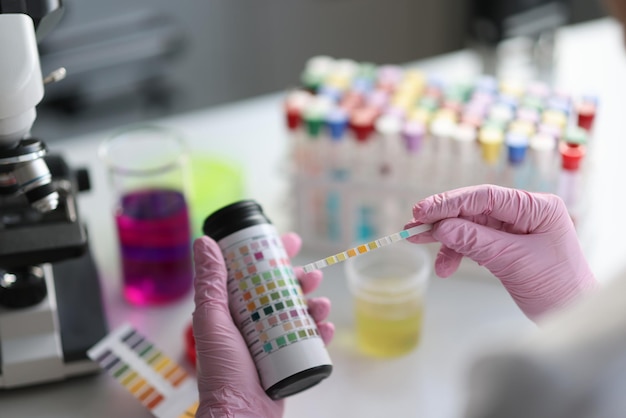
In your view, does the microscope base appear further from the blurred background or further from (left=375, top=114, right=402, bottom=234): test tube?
the blurred background

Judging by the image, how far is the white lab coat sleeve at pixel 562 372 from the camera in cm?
79

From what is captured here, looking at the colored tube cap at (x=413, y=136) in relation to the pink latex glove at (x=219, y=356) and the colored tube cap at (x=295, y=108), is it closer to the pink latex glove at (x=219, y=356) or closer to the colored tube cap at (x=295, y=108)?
the colored tube cap at (x=295, y=108)

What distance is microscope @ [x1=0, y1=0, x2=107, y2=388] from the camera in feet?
3.33

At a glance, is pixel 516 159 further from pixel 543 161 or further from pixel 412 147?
pixel 412 147

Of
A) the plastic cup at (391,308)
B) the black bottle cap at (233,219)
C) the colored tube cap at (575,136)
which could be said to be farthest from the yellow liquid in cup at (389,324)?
the colored tube cap at (575,136)

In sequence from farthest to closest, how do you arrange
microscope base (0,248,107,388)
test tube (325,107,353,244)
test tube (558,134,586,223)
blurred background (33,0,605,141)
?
blurred background (33,0,605,141), test tube (325,107,353,244), test tube (558,134,586,223), microscope base (0,248,107,388)

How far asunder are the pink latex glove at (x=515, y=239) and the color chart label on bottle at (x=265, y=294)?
0.62 feet

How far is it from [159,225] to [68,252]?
211mm

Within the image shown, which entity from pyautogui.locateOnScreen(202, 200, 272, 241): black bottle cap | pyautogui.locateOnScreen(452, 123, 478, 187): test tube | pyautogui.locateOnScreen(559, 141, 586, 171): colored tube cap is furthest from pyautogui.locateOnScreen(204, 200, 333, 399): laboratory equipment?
pyautogui.locateOnScreen(559, 141, 586, 171): colored tube cap

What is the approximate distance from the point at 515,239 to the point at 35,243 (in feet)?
2.35

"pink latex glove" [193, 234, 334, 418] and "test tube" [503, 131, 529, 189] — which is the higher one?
"test tube" [503, 131, 529, 189]

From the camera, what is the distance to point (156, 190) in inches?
58.4

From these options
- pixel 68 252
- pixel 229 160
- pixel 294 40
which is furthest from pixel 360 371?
pixel 294 40

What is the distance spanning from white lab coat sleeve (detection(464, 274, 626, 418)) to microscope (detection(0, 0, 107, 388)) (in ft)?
2.15
